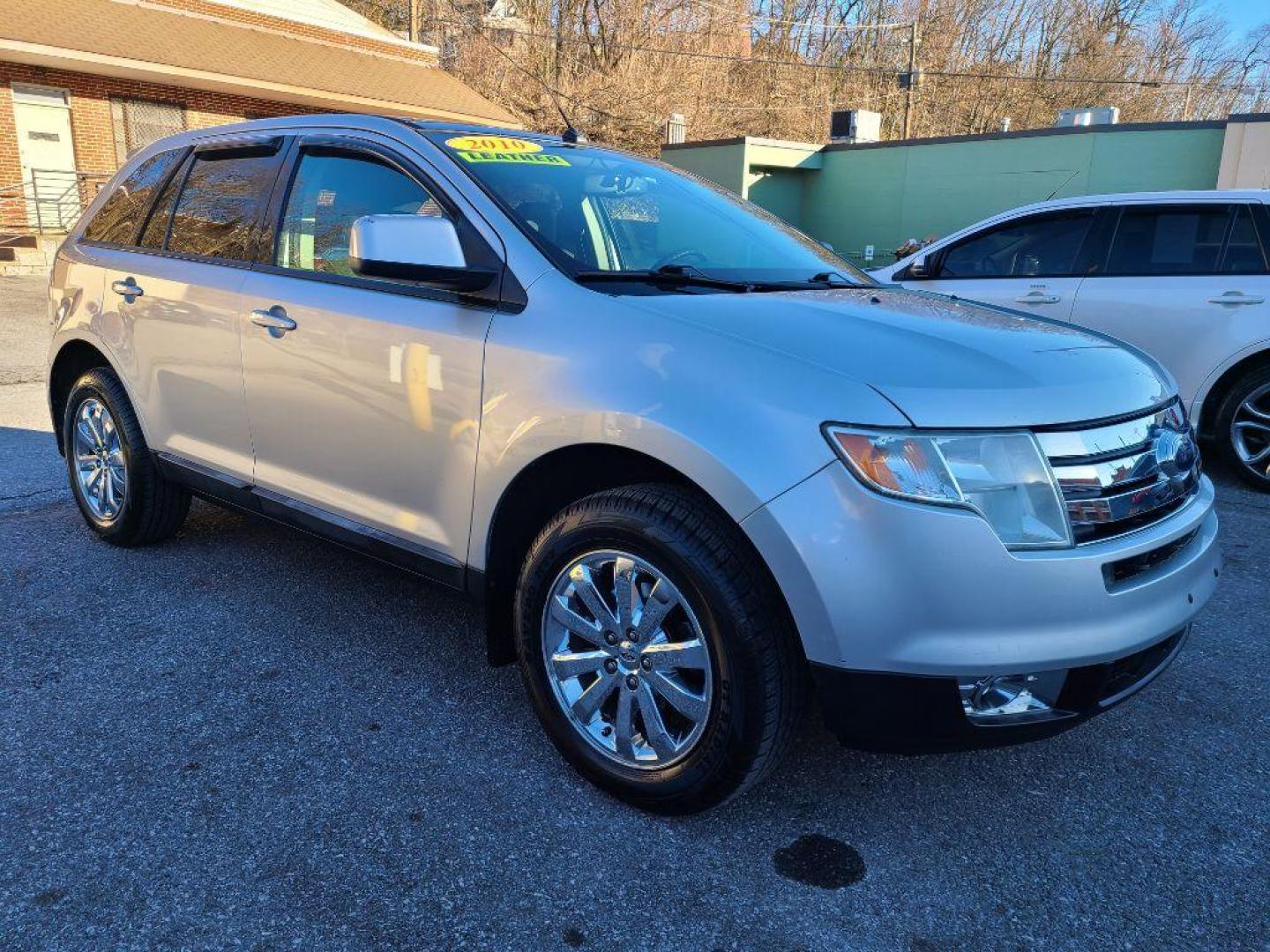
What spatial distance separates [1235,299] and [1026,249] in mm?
1322

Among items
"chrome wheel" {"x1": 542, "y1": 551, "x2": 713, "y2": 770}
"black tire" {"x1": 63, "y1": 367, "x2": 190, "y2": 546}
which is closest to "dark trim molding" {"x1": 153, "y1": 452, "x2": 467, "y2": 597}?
"black tire" {"x1": 63, "y1": 367, "x2": 190, "y2": 546}

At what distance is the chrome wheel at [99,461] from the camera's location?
14.2 feet

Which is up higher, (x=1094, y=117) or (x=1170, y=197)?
(x=1094, y=117)

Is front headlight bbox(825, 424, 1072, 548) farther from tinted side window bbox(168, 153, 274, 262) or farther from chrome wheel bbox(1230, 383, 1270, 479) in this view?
chrome wheel bbox(1230, 383, 1270, 479)

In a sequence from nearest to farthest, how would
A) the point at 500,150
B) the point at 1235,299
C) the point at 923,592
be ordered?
the point at 923,592, the point at 500,150, the point at 1235,299

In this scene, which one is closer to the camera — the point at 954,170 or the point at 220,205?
the point at 220,205

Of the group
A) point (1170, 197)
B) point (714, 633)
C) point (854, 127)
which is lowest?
point (714, 633)

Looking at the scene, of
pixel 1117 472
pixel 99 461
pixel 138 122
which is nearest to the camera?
pixel 1117 472

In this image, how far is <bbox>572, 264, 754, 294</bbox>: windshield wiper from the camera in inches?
108

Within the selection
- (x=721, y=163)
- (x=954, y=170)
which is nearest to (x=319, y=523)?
(x=954, y=170)

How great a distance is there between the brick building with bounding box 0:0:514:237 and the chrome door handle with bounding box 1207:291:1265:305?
14.1 metres

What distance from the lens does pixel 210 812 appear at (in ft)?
8.23

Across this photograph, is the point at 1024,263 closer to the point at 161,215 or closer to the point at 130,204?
the point at 161,215

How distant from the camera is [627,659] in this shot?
2518mm
